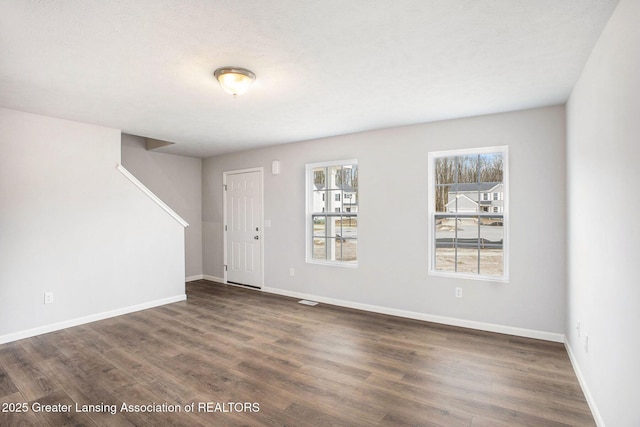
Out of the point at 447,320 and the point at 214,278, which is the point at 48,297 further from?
the point at 447,320

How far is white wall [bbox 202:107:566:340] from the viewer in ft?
11.4

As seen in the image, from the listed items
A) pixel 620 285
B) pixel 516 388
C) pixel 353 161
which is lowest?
pixel 516 388

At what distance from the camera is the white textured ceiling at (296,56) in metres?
1.88

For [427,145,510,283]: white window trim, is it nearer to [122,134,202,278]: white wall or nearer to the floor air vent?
the floor air vent

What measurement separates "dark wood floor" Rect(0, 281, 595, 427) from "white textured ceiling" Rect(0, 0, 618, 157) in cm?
243

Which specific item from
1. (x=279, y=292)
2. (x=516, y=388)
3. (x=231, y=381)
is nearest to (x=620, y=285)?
(x=516, y=388)

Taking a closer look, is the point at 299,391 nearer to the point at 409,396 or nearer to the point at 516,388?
the point at 409,396

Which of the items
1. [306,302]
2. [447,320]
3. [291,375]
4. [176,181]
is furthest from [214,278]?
[447,320]

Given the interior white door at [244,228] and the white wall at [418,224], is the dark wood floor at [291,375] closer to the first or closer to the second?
the white wall at [418,224]

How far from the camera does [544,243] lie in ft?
11.5

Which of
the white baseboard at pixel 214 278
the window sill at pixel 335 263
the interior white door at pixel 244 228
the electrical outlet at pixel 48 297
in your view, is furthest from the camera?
the white baseboard at pixel 214 278

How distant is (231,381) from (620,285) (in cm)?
264

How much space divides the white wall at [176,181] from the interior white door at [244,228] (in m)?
0.78

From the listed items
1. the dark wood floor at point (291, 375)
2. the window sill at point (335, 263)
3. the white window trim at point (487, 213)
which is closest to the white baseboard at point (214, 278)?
the window sill at point (335, 263)
